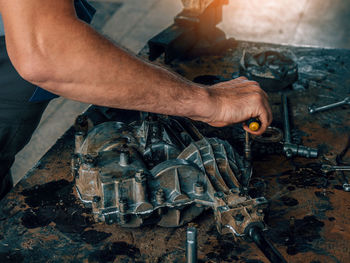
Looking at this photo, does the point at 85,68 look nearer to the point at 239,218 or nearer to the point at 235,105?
the point at 235,105

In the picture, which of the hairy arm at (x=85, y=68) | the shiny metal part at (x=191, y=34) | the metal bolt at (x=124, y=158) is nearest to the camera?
the hairy arm at (x=85, y=68)

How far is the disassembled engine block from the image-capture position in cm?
121

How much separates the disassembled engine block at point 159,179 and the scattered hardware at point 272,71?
67 cm

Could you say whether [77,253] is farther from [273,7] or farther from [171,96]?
[273,7]

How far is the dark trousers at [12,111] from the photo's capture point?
1.53m

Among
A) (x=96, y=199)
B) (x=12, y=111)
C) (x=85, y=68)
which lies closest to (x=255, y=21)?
(x=12, y=111)

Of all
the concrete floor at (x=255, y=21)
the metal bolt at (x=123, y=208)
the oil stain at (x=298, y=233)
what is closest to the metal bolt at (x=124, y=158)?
the metal bolt at (x=123, y=208)

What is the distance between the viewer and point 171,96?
111 centimetres

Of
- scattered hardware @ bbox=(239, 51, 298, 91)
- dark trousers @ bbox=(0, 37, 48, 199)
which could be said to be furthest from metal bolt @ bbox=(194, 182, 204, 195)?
scattered hardware @ bbox=(239, 51, 298, 91)

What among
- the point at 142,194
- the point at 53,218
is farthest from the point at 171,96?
the point at 53,218

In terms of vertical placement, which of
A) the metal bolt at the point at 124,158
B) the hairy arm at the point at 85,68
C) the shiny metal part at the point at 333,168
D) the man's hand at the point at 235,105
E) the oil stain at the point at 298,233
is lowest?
the oil stain at the point at 298,233

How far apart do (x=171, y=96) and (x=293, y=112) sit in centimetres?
91

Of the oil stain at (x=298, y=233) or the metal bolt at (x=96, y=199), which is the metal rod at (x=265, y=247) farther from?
the metal bolt at (x=96, y=199)

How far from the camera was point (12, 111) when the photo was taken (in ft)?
5.15
